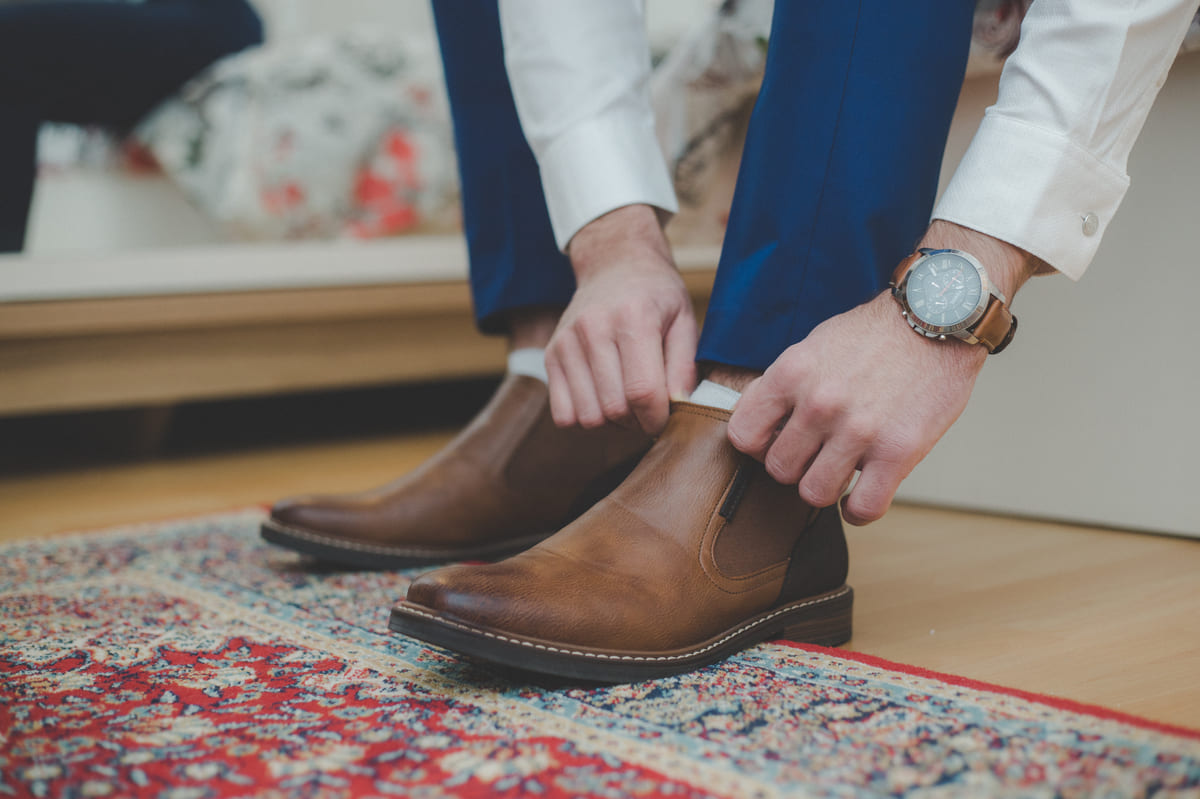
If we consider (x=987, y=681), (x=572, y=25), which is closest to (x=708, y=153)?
(x=572, y=25)

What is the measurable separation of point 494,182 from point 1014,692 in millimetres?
528

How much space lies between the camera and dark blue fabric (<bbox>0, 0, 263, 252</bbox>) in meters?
1.44

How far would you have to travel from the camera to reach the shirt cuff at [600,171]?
0.64 metres

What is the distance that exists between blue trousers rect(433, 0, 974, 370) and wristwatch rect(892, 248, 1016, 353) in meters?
0.04

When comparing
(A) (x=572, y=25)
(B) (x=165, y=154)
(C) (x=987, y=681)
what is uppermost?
(A) (x=572, y=25)

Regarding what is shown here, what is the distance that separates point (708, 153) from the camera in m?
1.28

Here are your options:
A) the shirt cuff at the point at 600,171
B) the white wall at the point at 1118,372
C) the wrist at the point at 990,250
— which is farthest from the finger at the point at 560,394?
the white wall at the point at 1118,372

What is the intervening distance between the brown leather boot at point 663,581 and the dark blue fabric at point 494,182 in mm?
258

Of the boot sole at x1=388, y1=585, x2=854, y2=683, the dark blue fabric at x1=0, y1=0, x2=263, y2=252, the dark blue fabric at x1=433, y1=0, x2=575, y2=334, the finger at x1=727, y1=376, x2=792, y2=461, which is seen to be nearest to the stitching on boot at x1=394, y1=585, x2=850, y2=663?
the boot sole at x1=388, y1=585, x2=854, y2=683

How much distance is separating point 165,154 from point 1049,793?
4.99 ft

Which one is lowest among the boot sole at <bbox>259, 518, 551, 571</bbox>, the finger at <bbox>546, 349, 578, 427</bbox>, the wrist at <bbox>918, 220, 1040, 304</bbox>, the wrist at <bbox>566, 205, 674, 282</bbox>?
the boot sole at <bbox>259, 518, 551, 571</bbox>

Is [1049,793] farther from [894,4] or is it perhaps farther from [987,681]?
[894,4]

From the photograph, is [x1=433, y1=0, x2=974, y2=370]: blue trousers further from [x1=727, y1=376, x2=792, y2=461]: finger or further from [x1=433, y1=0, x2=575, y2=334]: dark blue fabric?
[x1=433, y1=0, x2=575, y2=334]: dark blue fabric

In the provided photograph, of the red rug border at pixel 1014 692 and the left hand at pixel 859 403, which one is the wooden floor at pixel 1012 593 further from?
the left hand at pixel 859 403
